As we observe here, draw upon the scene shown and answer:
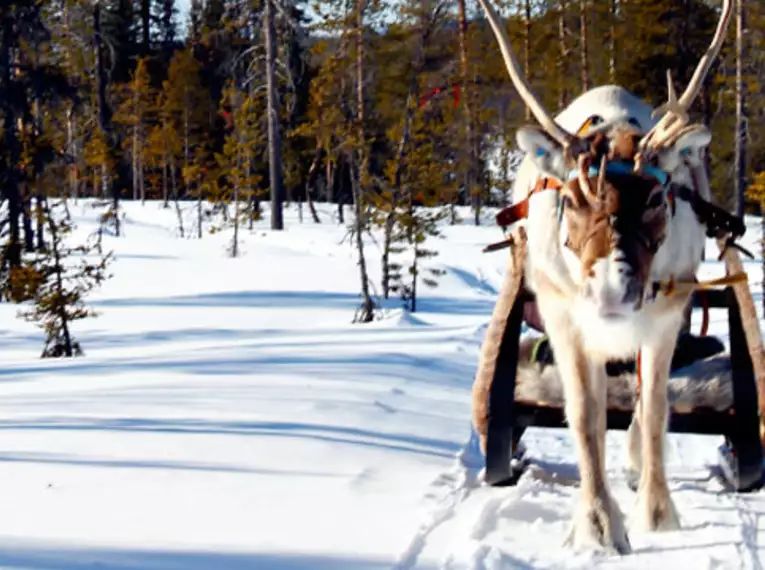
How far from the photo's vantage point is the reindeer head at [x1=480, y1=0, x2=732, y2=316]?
342cm

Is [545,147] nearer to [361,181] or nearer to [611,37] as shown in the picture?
[361,181]

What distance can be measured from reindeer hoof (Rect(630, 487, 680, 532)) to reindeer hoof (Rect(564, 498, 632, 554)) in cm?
20

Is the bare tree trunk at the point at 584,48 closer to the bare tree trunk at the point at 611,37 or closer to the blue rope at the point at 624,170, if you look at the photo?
the bare tree trunk at the point at 611,37

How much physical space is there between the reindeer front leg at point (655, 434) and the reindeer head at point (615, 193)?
67cm

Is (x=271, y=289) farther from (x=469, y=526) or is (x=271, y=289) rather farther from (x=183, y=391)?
(x=469, y=526)

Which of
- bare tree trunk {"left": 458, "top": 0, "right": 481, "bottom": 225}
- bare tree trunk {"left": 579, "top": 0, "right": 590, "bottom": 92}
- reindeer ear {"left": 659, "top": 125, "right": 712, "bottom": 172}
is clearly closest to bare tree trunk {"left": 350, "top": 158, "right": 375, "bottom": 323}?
reindeer ear {"left": 659, "top": 125, "right": 712, "bottom": 172}

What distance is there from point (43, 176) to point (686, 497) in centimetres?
1242

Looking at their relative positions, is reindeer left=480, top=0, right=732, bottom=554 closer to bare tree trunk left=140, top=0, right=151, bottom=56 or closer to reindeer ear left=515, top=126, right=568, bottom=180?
reindeer ear left=515, top=126, right=568, bottom=180

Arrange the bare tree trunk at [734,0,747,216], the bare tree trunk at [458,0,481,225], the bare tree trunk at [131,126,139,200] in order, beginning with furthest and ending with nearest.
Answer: the bare tree trunk at [131,126,139,200], the bare tree trunk at [458,0,481,225], the bare tree trunk at [734,0,747,216]

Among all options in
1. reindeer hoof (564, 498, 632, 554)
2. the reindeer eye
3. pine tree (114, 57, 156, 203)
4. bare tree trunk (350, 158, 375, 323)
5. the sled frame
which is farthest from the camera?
pine tree (114, 57, 156, 203)

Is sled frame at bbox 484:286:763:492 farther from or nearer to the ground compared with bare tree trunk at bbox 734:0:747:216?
nearer to the ground

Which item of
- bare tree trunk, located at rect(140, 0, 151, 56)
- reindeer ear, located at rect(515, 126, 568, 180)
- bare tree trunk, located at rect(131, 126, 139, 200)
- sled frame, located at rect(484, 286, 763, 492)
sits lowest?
sled frame, located at rect(484, 286, 763, 492)

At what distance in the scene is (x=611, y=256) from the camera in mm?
3424

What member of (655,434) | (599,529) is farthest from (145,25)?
(599,529)
